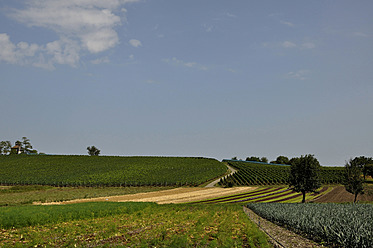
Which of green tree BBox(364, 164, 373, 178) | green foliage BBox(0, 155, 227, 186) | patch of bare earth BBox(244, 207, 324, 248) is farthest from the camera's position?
green tree BBox(364, 164, 373, 178)

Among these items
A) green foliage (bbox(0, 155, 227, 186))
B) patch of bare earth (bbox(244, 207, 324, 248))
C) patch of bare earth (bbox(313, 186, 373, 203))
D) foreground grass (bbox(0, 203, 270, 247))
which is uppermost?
green foliage (bbox(0, 155, 227, 186))

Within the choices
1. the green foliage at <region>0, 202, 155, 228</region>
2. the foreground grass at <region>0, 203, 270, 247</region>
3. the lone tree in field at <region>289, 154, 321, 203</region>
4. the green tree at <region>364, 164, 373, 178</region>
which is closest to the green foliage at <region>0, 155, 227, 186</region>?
the lone tree in field at <region>289, 154, 321, 203</region>

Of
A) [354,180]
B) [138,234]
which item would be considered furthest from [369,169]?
[138,234]

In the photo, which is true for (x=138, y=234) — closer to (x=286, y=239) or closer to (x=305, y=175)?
(x=286, y=239)

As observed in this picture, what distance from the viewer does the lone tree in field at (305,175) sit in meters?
66.4

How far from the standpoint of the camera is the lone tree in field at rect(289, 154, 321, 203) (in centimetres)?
6638

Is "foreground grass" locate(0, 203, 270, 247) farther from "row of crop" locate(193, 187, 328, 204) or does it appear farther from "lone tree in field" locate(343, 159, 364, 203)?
"lone tree in field" locate(343, 159, 364, 203)

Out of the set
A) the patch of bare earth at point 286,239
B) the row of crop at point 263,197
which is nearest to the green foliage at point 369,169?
the row of crop at point 263,197

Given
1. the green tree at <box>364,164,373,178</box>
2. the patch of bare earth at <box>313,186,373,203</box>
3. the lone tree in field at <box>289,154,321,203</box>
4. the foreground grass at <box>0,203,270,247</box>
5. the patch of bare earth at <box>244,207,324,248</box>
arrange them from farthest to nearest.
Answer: the green tree at <box>364,164,373,178</box>
the patch of bare earth at <box>313,186,373,203</box>
the lone tree in field at <box>289,154,321,203</box>
the patch of bare earth at <box>244,207,324,248</box>
the foreground grass at <box>0,203,270,247</box>

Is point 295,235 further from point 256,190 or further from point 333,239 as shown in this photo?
point 256,190

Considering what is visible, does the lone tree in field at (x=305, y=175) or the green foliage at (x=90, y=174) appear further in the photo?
the green foliage at (x=90, y=174)

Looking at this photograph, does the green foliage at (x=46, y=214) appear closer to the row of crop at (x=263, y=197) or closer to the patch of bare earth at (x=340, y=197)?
the row of crop at (x=263, y=197)

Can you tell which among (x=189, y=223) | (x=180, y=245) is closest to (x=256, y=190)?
(x=189, y=223)

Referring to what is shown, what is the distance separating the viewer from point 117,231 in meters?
26.3
